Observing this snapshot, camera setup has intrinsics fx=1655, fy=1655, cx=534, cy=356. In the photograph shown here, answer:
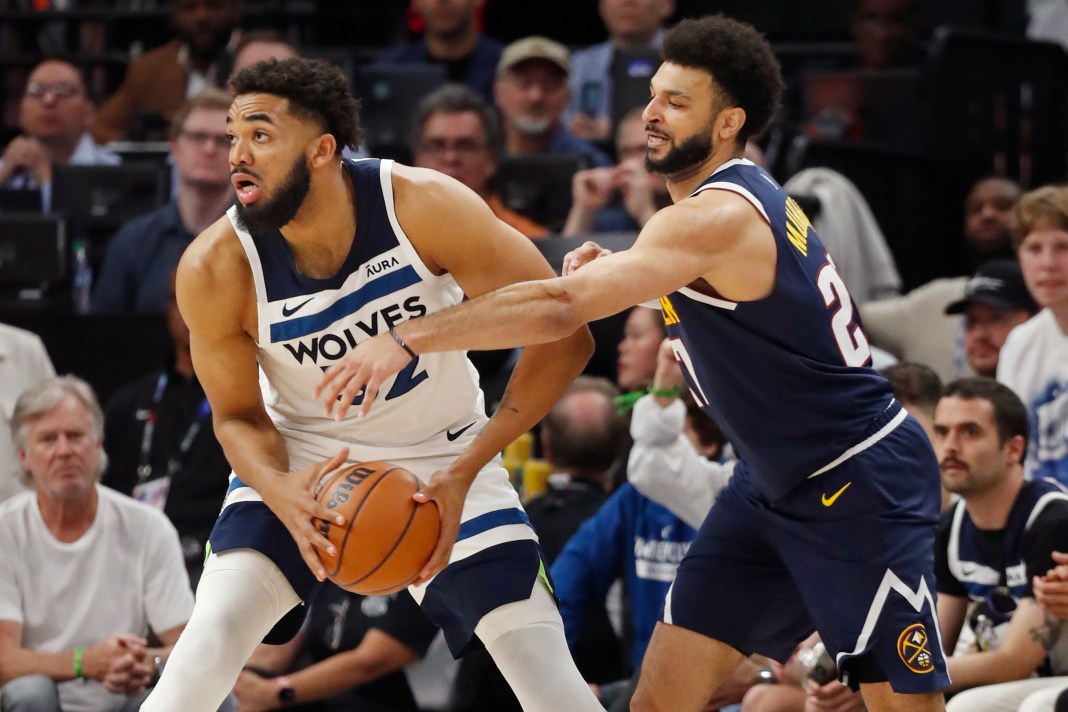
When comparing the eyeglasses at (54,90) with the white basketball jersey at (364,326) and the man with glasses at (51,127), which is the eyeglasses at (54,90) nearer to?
the man with glasses at (51,127)

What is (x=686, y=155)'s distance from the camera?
4102 mm

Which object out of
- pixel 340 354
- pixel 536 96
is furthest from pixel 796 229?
pixel 536 96

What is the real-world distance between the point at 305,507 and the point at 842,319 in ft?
4.59

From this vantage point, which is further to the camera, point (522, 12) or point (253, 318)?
point (522, 12)

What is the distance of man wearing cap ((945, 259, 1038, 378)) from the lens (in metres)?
6.86

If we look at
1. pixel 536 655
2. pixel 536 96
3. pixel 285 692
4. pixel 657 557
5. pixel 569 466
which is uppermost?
pixel 536 96

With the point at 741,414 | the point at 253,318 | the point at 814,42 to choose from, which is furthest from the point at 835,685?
the point at 814,42

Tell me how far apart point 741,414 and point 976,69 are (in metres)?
5.67

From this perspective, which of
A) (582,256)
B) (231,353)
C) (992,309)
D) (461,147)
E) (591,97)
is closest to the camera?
(582,256)

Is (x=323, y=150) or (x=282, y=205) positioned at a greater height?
(x=323, y=150)

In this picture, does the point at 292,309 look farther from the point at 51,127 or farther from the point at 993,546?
the point at 51,127

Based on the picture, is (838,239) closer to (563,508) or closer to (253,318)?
(563,508)

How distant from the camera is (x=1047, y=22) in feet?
35.7

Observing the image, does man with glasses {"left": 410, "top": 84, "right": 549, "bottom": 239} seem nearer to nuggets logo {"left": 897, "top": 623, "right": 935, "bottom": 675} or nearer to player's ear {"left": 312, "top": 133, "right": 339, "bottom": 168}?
player's ear {"left": 312, "top": 133, "right": 339, "bottom": 168}
